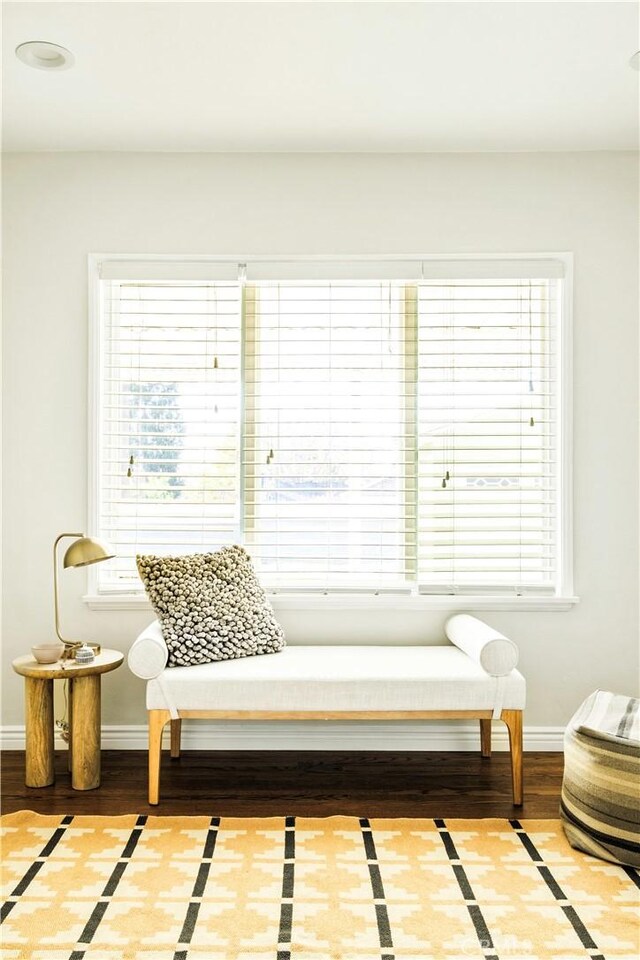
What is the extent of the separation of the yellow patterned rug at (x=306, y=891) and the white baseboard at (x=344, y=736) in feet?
2.56

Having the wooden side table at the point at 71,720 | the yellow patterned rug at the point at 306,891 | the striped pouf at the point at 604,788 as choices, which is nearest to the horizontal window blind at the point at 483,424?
the striped pouf at the point at 604,788

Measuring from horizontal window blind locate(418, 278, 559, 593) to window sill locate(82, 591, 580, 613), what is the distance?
8 centimetres

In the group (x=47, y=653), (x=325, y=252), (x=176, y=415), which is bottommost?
(x=47, y=653)

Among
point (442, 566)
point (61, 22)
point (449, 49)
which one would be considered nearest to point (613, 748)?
point (442, 566)

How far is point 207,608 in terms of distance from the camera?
3.22m

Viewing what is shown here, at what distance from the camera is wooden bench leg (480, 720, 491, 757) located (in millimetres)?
3474

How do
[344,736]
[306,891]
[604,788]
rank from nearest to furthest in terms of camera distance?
[306,891] < [604,788] < [344,736]

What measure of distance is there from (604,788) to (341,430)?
6.24 feet

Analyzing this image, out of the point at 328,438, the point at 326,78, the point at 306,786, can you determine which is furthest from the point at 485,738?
the point at 326,78

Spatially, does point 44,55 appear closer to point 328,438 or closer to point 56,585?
point 328,438

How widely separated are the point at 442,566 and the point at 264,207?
1907 mm

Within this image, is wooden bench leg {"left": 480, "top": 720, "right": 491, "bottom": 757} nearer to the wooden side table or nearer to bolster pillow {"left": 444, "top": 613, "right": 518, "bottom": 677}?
bolster pillow {"left": 444, "top": 613, "right": 518, "bottom": 677}

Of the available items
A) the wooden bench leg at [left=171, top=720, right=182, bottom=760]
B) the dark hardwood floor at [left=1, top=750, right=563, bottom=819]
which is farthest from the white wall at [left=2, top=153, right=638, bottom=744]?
the dark hardwood floor at [left=1, top=750, right=563, bottom=819]

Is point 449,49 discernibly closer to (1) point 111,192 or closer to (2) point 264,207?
(2) point 264,207
